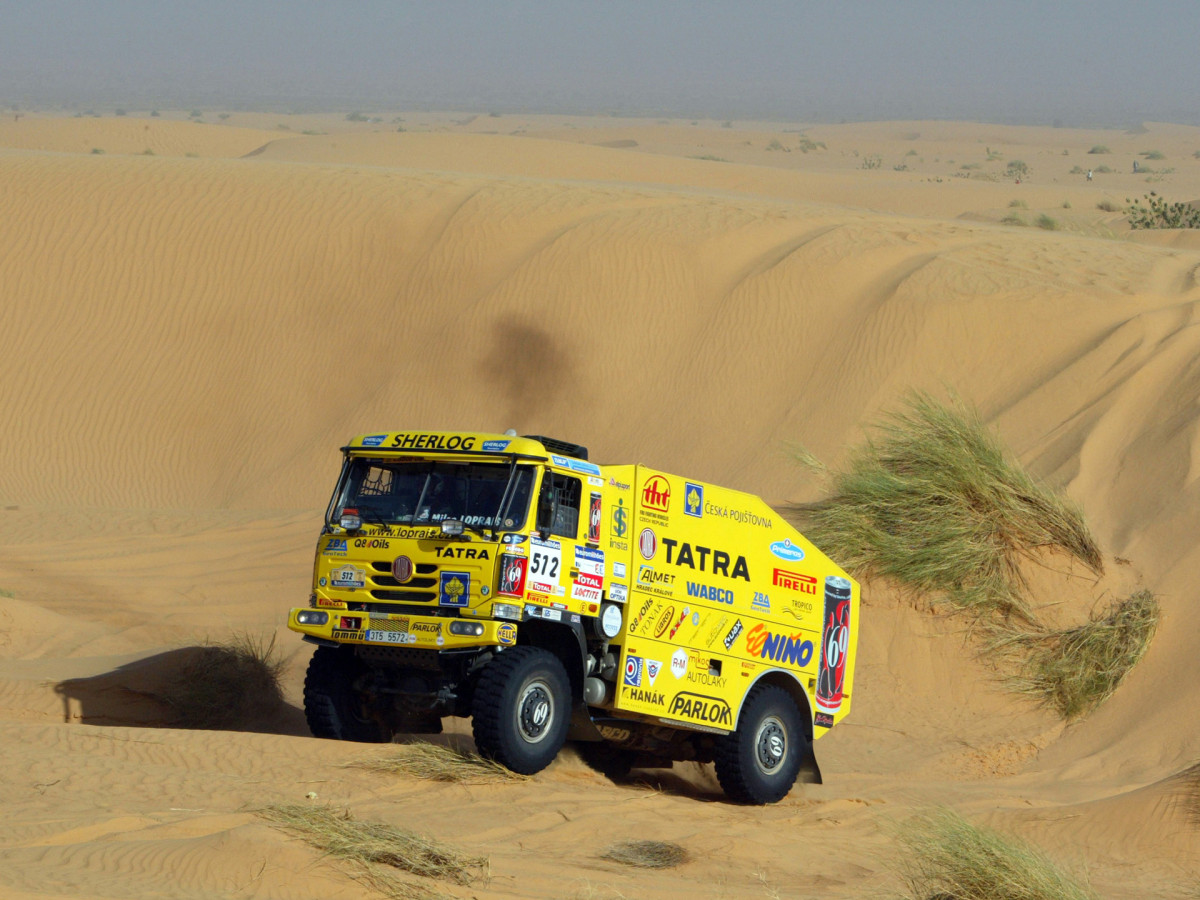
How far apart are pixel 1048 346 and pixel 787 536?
12820 mm

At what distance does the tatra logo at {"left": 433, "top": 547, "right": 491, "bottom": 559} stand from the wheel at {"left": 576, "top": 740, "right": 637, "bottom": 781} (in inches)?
103

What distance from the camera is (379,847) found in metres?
7.49

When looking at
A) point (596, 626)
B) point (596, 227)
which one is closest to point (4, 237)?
point (596, 227)

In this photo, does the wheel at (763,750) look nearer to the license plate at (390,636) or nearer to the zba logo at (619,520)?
the zba logo at (619,520)

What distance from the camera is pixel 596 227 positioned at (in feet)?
92.8

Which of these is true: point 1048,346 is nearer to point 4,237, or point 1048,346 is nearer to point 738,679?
point 738,679

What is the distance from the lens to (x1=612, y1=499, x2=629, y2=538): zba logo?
435 inches

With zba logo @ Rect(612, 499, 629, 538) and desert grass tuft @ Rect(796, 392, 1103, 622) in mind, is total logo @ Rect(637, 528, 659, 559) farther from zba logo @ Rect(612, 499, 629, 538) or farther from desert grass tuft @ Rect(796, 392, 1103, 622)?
desert grass tuft @ Rect(796, 392, 1103, 622)

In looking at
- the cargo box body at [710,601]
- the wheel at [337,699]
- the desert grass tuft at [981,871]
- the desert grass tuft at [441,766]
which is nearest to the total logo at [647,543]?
the cargo box body at [710,601]

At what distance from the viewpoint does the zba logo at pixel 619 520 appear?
11047mm

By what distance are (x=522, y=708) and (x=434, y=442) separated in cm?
202

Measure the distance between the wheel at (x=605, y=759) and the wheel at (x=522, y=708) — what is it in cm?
159

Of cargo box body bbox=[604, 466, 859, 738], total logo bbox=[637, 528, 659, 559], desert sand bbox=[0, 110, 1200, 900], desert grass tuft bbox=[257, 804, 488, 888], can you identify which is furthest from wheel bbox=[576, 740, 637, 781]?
desert grass tuft bbox=[257, 804, 488, 888]

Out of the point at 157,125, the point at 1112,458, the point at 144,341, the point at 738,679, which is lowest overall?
the point at 738,679
